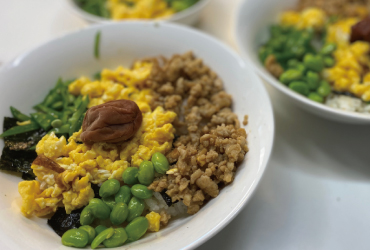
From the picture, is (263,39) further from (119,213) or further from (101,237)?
(101,237)

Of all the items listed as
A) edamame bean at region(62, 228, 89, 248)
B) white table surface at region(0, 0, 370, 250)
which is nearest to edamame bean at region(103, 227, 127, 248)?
edamame bean at region(62, 228, 89, 248)

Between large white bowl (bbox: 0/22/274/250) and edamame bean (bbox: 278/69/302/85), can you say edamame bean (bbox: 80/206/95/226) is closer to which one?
large white bowl (bbox: 0/22/274/250)

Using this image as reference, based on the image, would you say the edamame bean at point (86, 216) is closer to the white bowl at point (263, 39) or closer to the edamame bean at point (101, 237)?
the edamame bean at point (101, 237)

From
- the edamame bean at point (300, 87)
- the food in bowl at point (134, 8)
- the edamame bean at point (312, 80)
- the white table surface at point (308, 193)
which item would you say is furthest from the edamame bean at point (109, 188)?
the food in bowl at point (134, 8)

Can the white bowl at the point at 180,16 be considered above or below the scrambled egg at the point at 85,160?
above

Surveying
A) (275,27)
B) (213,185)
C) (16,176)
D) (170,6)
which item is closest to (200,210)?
(213,185)
